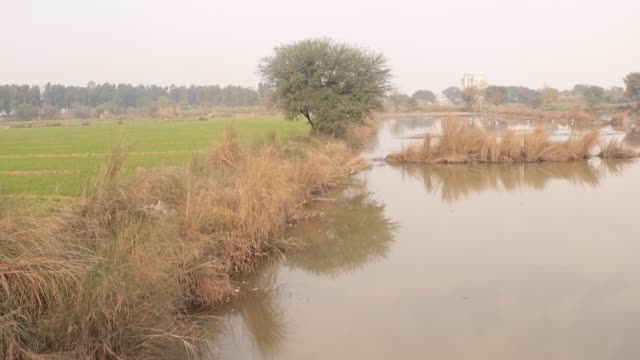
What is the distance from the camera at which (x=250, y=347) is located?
624 centimetres

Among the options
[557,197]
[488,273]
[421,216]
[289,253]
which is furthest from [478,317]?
[557,197]

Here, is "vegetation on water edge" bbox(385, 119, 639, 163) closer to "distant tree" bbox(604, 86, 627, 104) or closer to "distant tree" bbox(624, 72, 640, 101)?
"distant tree" bbox(624, 72, 640, 101)

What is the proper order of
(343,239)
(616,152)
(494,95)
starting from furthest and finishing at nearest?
(494,95) < (616,152) < (343,239)

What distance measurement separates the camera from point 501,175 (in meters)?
18.9

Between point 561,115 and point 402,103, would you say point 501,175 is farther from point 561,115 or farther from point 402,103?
point 402,103

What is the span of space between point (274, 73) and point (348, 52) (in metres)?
4.00

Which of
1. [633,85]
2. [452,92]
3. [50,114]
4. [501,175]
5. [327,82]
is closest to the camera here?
[501,175]

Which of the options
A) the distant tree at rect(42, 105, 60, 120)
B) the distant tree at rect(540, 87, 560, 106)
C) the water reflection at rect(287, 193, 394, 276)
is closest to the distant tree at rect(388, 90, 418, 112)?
the distant tree at rect(540, 87, 560, 106)

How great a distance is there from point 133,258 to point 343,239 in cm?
568

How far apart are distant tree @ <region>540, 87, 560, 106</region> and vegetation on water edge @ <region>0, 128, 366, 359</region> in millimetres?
88189

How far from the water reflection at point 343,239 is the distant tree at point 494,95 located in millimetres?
98024

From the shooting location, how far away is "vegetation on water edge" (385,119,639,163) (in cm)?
2180

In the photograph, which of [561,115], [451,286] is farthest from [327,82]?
[561,115]

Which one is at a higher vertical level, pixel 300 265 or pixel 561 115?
pixel 561 115
